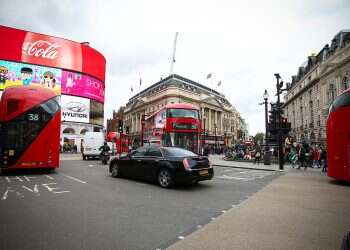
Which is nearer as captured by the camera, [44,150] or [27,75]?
[44,150]

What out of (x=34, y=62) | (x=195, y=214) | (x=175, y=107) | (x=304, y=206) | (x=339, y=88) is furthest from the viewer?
(x=34, y=62)

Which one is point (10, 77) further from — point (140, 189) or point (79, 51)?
point (140, 189)

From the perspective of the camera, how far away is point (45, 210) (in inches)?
203

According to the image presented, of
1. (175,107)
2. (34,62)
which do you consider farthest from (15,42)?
(175,107)

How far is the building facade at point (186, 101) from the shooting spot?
73.7 m

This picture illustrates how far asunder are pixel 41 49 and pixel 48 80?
5.89 meters

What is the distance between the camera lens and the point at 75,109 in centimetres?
4684

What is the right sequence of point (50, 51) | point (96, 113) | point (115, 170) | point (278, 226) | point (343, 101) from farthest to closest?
point (96, 113) → point (50, 51) → point (115, 170) → point (343, 101) → point (278, 226)

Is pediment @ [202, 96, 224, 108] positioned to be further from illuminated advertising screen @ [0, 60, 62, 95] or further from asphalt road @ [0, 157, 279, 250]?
asphalt road @ [0, 157, 279, 250]

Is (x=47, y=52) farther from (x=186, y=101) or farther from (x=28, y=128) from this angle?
(x=186, y=101)

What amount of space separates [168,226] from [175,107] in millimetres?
14080

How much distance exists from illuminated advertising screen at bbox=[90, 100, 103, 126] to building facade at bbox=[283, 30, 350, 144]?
43255 millimetres

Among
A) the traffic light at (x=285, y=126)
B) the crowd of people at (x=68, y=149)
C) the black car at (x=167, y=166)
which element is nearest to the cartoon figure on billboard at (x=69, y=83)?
the crowd of people at (x=68, y=149)

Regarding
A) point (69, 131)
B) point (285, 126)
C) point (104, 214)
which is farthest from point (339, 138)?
point (69, 131)
